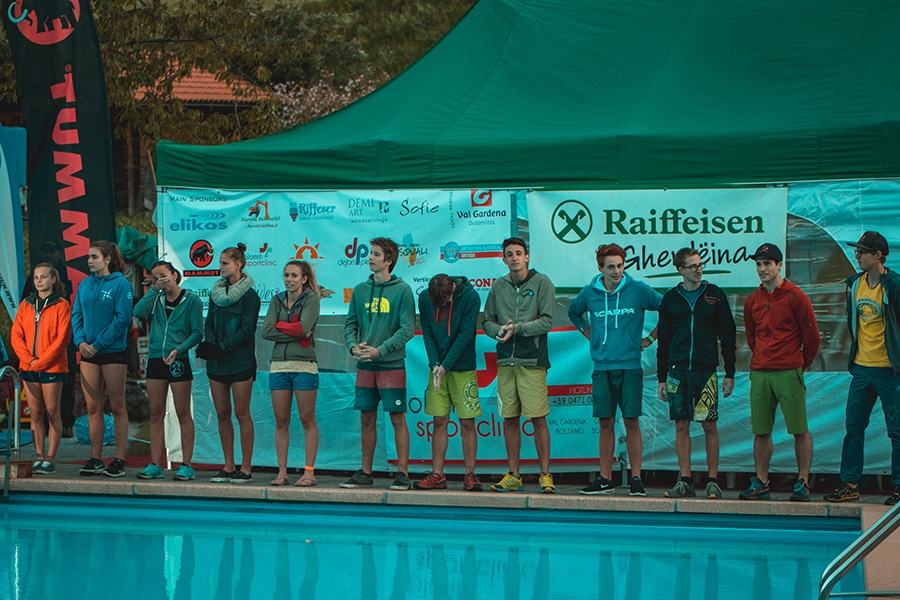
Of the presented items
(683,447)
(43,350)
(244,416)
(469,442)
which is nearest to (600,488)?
(683,447)

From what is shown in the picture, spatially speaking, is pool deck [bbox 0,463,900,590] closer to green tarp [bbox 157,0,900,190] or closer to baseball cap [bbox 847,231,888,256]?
baseball cap [bbox 847,231,888,256]

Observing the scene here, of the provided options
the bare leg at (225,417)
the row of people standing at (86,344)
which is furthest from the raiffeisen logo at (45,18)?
the bare leg at (225,417)

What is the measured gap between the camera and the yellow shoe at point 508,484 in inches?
344

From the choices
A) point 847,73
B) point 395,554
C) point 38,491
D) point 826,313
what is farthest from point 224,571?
point 847,73

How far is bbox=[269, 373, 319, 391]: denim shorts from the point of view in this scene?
355 inches

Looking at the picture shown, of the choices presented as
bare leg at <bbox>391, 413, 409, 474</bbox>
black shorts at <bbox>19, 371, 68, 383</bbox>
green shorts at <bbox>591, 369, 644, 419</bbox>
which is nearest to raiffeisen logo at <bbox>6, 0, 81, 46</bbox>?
black shorts at <bbox>19, 371, 68, 383</bbox>

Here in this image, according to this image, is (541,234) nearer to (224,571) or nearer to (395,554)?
(395,554)

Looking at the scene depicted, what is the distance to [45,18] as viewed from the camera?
11695mm

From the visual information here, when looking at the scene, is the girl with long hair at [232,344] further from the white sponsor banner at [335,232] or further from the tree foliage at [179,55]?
the tree foliage at [179,55]

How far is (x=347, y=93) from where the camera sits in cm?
2962

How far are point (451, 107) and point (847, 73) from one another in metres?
3.31

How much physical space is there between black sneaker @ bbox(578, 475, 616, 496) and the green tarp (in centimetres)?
237

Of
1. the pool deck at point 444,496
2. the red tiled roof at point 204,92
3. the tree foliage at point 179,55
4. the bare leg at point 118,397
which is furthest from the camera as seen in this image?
the red tiled roof at point 204,92

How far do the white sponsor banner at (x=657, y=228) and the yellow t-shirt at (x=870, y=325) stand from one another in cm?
95
